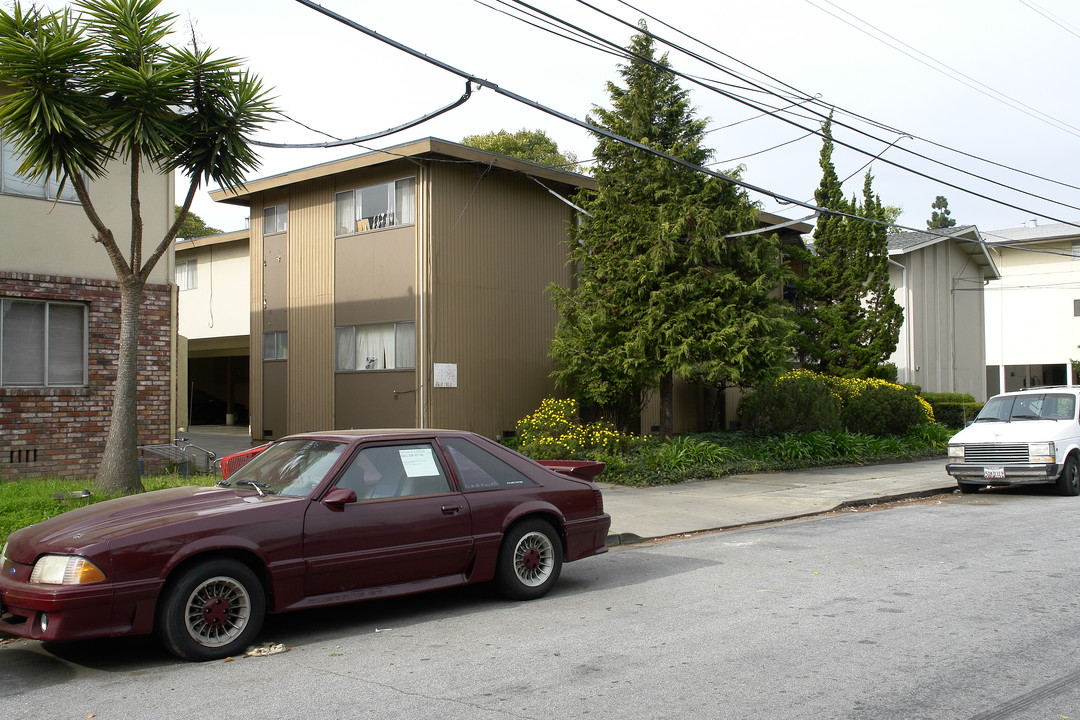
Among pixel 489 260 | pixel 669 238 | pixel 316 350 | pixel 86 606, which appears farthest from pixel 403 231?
pixel 86 606

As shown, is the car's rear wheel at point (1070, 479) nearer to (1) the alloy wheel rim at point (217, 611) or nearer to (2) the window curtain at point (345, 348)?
(1) the alloy wheel rim at point (217, 611)

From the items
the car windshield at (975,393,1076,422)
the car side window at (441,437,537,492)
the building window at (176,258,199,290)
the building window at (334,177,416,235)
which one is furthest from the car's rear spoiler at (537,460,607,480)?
the building window at (176,258,199,290)

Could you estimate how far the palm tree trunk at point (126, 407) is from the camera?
35.8 feet

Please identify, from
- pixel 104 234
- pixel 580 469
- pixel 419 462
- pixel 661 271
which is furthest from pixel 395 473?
pixel 661 271

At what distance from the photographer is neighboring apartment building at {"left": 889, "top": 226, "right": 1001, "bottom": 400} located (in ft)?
111

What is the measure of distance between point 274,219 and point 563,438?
34.7 ft

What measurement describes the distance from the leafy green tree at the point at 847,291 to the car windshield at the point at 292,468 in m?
21.0

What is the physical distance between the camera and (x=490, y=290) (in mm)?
20828

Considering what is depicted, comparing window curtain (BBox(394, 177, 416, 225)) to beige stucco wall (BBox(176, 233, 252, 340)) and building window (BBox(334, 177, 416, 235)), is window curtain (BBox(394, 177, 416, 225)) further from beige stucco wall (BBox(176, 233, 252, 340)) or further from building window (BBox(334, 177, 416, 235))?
beige stucco wall (BBox(176, 233, 252, 340))

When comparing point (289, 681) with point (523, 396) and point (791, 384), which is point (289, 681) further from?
point (791, 384)

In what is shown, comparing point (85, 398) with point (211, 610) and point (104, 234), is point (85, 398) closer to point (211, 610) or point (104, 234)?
point (104, 234)

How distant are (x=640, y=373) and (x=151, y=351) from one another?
912 centimetres

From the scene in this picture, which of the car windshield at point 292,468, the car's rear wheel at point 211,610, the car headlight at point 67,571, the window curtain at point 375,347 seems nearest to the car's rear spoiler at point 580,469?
the car windshield at point 292,468

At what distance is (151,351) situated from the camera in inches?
575
